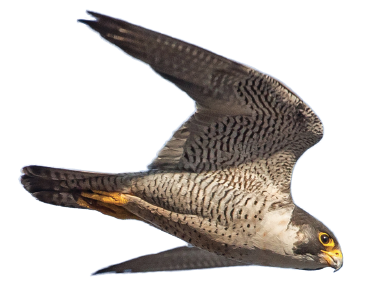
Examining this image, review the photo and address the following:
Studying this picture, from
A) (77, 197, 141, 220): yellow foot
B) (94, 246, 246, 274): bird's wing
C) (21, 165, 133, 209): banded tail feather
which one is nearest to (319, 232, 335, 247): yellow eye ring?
(94, 246, 246, 274): bird's wing

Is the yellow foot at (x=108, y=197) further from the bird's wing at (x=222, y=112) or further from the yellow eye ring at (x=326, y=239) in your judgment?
the yellow eye ring at (x=326, y=239)

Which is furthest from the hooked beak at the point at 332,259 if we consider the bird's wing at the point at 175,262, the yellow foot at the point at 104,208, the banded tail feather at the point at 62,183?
the banded tail feather at the point at 62,183

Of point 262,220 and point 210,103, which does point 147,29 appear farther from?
point 262,220

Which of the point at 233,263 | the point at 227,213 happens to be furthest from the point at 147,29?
the point at 233,263

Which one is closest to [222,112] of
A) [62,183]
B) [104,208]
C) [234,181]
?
[234,181]

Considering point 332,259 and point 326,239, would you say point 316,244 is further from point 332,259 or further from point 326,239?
point 332,259

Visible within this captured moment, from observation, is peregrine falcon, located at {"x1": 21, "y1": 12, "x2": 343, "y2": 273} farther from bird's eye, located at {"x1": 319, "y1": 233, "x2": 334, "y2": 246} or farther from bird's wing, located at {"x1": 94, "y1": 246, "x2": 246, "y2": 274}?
bird's wing, located at {"x1": 94, "y1": 246, "x2": 246, "y2": 274}
